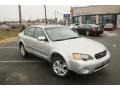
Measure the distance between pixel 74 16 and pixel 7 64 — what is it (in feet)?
142

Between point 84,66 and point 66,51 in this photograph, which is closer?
point 84,66

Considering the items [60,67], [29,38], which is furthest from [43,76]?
[29,38]

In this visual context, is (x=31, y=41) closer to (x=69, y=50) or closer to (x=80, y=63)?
(x=69, y=50)

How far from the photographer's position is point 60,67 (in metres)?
5.21

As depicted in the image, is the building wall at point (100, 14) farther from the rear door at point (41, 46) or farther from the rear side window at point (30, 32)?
the rear door at point (41, 46)

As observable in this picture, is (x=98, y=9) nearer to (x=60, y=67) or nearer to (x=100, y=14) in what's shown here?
(x=100, y=14)

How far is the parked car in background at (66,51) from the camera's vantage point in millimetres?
4652

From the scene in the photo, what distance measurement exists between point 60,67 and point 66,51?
2.05 feet

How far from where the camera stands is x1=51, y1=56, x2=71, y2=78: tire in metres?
5.06

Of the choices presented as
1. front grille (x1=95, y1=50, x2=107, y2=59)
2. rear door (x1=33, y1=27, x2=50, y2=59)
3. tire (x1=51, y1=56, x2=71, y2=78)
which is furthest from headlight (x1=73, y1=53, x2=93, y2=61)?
rear door (x1=33, y1=27, x2=50, y2=59)

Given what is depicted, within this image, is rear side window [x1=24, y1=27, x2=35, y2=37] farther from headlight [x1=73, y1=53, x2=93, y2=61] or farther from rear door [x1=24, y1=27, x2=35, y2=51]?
headlight [x1=73, y1=53, x2=93, y2=61]

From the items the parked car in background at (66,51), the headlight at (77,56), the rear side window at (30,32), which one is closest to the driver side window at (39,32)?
the parked car in background at (66,51)

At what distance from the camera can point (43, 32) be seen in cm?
608

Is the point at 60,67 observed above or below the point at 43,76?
above
